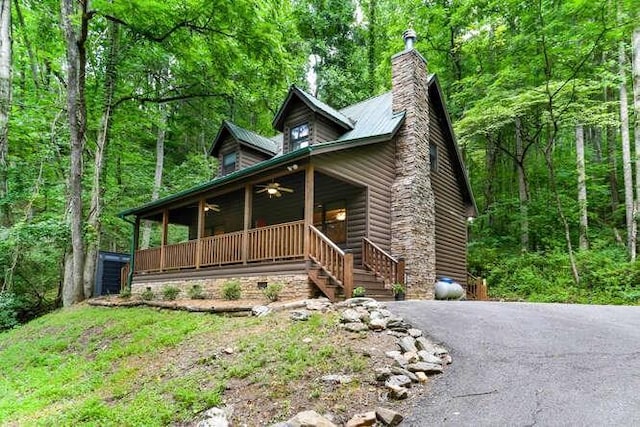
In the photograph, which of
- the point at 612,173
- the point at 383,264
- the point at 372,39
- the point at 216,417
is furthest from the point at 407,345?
the point at 372,39

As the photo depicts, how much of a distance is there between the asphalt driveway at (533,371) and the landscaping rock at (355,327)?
90 centimetres

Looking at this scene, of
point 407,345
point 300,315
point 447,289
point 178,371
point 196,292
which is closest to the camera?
point 407,345

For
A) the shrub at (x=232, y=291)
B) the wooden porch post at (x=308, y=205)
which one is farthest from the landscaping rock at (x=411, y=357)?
the shrub at (x=232, y=291)

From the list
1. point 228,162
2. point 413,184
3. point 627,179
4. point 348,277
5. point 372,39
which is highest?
point 372,39

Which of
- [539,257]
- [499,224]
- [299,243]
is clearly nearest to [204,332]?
[299,243]

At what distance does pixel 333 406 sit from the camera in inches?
176

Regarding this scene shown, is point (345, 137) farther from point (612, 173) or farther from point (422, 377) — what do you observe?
point (612, 173)

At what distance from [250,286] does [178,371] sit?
4686 millimetres

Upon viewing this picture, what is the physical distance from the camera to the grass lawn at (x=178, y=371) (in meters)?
4.85

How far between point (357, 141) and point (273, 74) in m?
5.63

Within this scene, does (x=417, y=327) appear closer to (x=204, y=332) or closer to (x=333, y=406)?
(x=333, y=406)

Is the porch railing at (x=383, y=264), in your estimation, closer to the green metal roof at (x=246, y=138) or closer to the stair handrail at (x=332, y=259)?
the stair handrail at (x=332, y=259)

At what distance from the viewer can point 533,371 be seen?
4898 mm

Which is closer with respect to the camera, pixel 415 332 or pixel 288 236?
pixel 415 332
